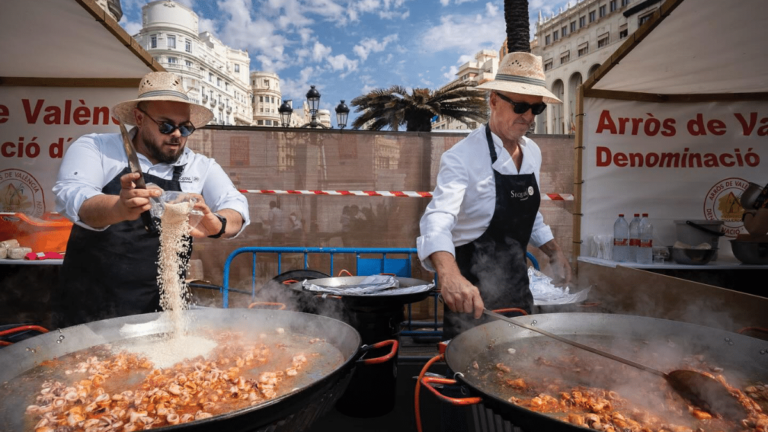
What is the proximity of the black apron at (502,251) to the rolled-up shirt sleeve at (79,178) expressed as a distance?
197cm

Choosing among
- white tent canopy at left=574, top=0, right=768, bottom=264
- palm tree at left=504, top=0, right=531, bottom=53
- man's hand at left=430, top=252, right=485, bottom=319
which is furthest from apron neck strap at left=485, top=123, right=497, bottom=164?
palm tree at left=504, top=0, right=531, bottom=53

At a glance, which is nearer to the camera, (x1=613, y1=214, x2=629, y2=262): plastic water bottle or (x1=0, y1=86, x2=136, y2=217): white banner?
(x1=613, y1=214, x2=629, y2=262): plastic water bottle

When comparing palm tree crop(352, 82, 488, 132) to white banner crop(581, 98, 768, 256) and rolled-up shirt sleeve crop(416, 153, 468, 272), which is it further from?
rolled-up shirt sleeve crop(416, 153, 468, 272)

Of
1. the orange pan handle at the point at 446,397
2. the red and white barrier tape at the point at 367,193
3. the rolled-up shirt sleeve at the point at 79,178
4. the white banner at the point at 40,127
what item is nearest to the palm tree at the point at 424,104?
the red and white barrier tape at the point at 367,193

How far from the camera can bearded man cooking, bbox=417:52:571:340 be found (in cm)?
229

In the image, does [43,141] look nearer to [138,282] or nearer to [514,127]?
[138,282]

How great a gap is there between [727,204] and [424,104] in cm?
1140

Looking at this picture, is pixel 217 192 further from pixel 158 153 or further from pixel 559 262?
pixel 559 262

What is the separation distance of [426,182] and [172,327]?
4.42 metres

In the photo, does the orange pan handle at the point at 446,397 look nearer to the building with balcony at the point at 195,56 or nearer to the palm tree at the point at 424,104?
the palm tree at the point at 424,104

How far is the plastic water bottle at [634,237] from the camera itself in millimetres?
4352

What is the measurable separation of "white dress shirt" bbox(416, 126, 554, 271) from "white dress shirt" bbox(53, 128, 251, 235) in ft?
3.99

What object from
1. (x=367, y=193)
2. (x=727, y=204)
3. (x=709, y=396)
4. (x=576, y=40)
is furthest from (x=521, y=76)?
(x=576, y=40)

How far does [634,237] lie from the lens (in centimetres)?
443
